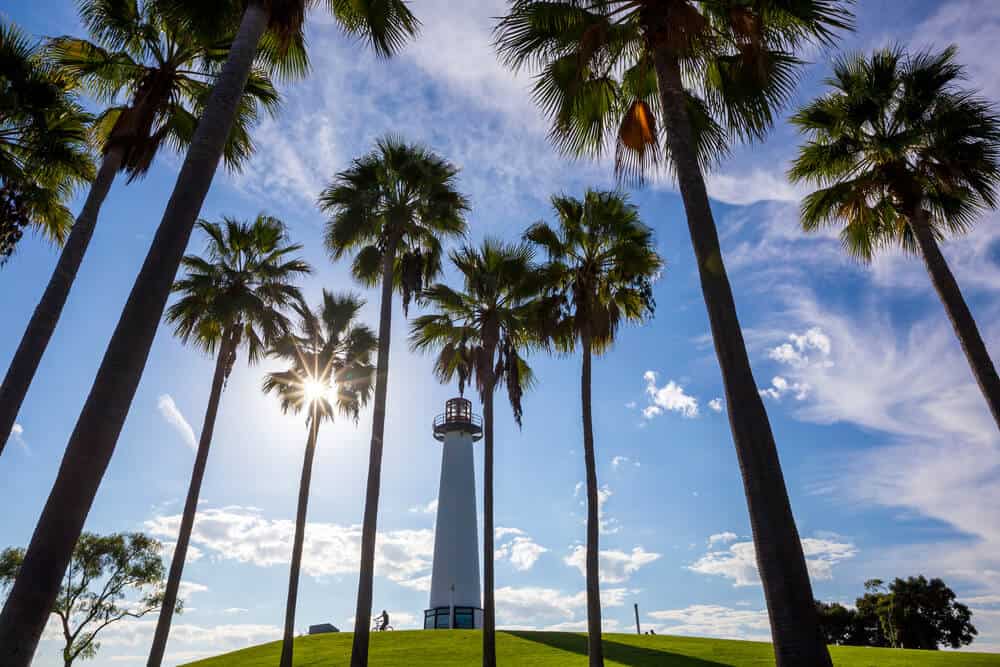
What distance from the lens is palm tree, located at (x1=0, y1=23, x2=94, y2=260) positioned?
12289 millimetres

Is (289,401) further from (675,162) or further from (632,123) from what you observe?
(675,162)

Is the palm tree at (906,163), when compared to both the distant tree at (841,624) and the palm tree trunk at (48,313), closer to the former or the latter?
the palm tree trunk at (48,313)

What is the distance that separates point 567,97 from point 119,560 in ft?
127

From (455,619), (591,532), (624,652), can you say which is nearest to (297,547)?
(591,532)

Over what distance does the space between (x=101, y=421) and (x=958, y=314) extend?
648 inches

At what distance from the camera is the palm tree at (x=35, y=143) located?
1229 cm

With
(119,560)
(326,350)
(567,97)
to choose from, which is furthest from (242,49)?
(119,560)

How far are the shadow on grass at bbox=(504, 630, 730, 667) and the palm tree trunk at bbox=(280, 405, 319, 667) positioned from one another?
461 inches

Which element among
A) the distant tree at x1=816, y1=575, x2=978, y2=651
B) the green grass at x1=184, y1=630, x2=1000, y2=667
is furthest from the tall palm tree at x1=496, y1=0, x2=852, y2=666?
the distant tree at x1=816, y1=575, x2=978, y2=651

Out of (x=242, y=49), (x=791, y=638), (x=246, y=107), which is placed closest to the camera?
(x=791, y=638)

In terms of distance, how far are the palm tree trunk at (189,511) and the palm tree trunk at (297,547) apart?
147 inches

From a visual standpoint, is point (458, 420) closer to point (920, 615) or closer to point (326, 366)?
point (326, 366)

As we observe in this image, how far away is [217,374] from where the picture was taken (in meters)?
20.4

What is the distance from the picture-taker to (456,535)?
1430 inches
